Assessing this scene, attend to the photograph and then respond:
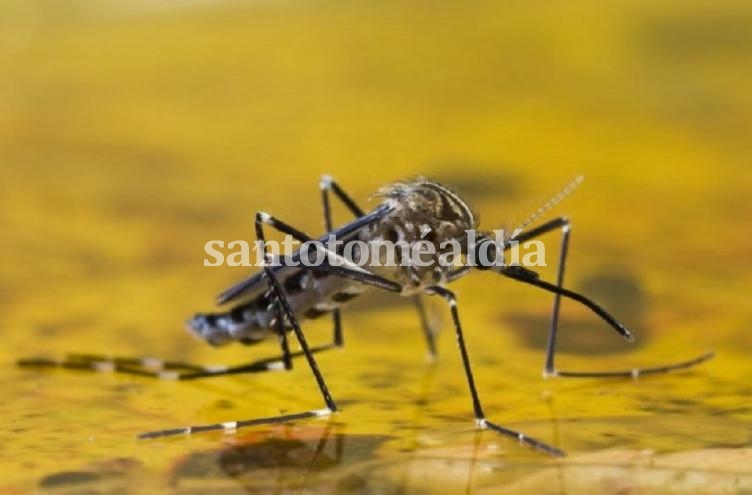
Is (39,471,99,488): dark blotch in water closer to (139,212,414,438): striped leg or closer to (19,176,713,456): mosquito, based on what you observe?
(139,212,414,438): striped leg

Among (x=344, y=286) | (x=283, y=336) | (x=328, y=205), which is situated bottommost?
(x=283, y=336)

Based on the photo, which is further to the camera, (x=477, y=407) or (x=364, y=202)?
(x=364, y=202)

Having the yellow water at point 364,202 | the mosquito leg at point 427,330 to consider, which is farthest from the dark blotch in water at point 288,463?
the mosquito leg at point 427,330

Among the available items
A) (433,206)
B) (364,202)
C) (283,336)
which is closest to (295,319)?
(283,336)

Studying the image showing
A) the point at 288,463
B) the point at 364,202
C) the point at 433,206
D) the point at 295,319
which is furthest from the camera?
the point at 364,202

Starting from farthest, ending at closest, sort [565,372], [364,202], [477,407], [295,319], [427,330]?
[364,202]
[427,330]
[565,372]
[295,319]
[477,407]

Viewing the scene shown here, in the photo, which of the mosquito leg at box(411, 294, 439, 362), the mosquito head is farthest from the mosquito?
the mosquito leg at box(411, 294, 439, 362)

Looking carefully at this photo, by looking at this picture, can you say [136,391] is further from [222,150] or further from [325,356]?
[222,150]

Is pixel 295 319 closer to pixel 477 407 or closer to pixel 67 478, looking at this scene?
pixel 477 407
